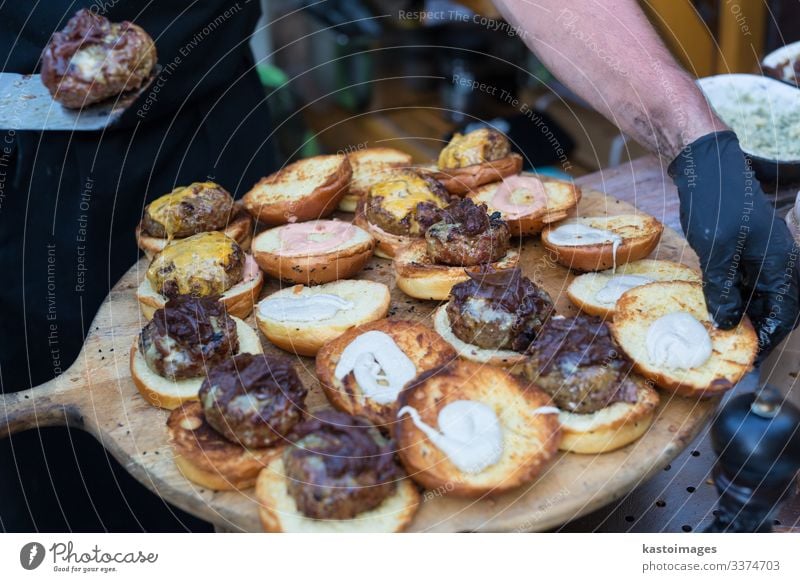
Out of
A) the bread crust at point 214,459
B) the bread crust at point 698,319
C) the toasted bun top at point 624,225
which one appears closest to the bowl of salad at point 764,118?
the toasted bun top at point 624,225

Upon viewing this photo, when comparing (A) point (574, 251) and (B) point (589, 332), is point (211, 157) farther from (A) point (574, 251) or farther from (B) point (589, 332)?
(B) point (589, 332)

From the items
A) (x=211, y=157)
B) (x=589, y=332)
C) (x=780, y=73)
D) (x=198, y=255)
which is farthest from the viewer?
(x=780, y=73)

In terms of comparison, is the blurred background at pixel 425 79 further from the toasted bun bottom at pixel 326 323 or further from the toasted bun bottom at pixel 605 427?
the toasted bun bottom at pixel 605 427

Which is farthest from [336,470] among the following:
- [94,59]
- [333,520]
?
[94,59]

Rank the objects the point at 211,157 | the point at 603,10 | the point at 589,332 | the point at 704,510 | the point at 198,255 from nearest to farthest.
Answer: the point at 589,332 < the point at 704,510 < the point at 198,255 < the point at 603,10 < the point at 211,157

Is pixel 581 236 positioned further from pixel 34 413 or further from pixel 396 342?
pixel 34 413

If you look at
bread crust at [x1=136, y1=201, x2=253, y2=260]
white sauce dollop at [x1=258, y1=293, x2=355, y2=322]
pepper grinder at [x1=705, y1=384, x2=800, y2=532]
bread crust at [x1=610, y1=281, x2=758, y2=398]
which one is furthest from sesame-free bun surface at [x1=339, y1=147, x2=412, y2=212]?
pepper grinder at [x1=705, y1=384, x2=800, y2=532]
